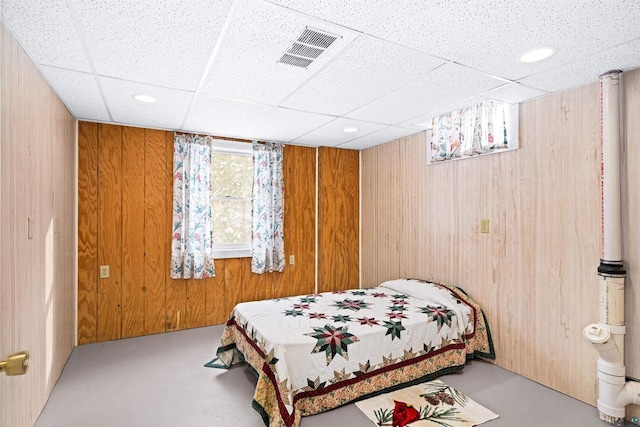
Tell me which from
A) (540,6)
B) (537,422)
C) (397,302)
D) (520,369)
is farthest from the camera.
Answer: (397,302)

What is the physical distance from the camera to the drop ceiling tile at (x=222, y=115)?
2.87 meters

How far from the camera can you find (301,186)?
4.62 metres

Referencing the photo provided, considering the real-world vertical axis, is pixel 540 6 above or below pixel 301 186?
Result: above

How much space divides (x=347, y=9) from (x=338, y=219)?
3447 mm

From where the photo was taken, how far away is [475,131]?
3160 mm

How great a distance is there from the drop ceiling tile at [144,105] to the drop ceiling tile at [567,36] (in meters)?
2.19

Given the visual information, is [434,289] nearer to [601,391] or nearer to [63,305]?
[601,391]

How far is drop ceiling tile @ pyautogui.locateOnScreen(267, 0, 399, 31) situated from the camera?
5.00ft

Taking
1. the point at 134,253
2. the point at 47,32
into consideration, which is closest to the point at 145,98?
the point at 47,32

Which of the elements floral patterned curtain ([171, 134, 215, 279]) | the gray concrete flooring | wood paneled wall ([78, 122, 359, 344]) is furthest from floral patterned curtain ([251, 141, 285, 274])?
the gray concrete flooring

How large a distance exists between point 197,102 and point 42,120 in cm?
107

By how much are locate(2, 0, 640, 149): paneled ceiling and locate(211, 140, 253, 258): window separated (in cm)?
107

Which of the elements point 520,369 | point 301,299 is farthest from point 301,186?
point 520,369

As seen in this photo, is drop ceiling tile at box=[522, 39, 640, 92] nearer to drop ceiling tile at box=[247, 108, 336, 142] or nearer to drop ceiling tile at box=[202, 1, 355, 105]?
drop ceiling tile at box=[202, 1, 355, 105]
